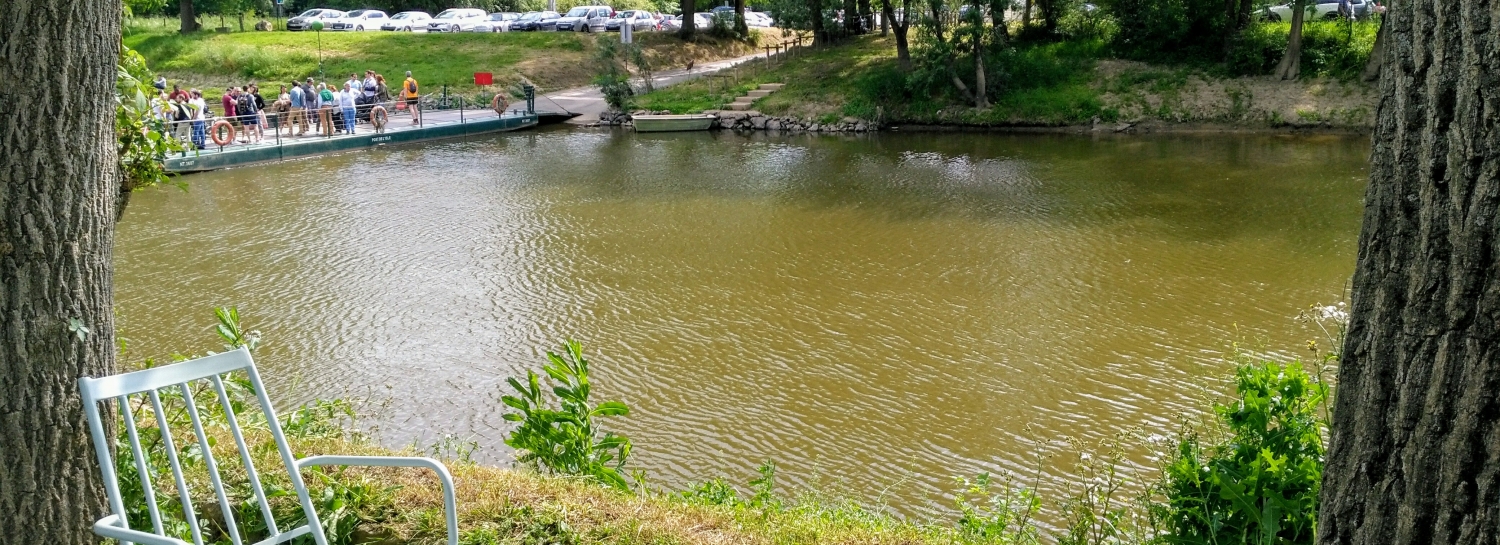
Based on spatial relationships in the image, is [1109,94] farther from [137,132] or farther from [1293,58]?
[137,132]

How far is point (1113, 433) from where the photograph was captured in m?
7.43

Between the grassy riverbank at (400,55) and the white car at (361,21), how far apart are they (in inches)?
126

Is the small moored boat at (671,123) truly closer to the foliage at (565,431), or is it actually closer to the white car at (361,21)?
the white car at (361,21)

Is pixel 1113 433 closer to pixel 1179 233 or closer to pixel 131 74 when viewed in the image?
pixel 131 74

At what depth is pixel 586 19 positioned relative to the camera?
39.2m

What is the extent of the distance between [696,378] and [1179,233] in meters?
7.45

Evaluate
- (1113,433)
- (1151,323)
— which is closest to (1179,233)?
(1151,323)

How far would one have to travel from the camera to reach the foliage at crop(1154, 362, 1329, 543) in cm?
339

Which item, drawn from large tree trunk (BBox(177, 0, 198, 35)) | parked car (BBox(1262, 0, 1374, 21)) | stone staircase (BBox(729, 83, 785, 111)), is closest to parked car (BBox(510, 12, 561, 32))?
large tree trunk (BBox(177, 0, 198, 35))

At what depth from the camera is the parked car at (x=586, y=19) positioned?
3875cm

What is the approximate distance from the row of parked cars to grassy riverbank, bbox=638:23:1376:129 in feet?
38.2

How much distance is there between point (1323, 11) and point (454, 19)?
27929mm

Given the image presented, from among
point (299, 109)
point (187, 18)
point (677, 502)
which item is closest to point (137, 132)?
point (677, 502)

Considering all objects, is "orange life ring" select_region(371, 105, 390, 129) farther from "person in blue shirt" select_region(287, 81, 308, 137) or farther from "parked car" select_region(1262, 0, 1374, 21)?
"parked car" select_region(1262, 0, 1374, 21)
